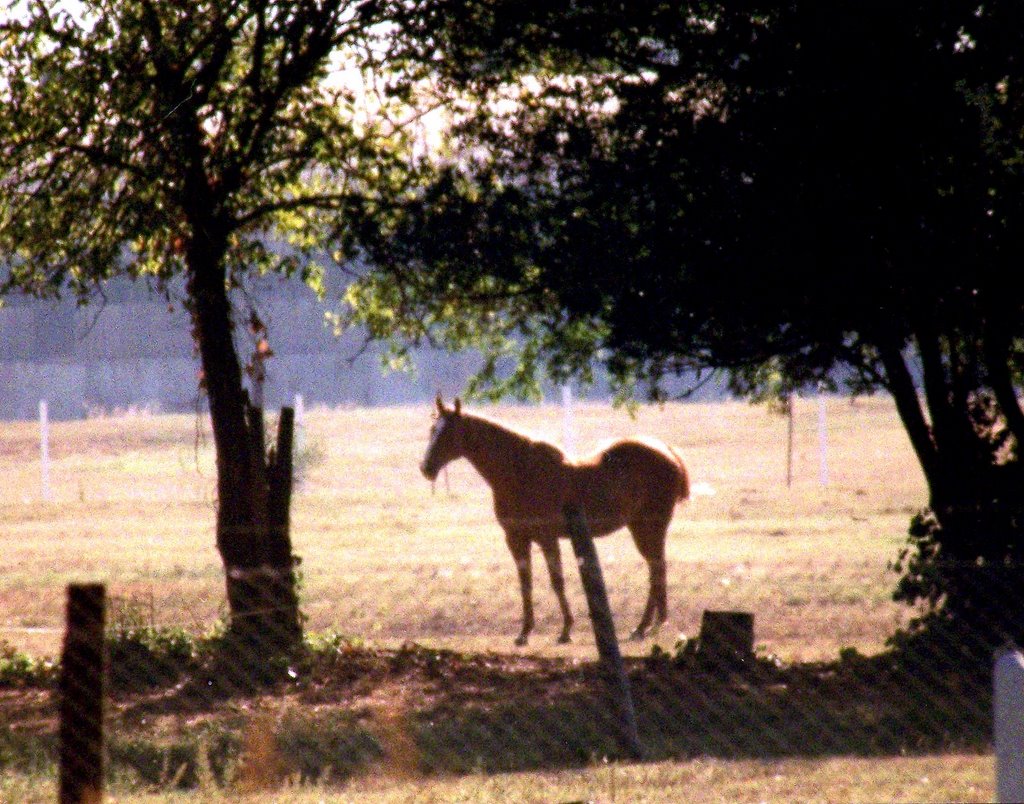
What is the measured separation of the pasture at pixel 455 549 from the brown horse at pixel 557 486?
62 cm

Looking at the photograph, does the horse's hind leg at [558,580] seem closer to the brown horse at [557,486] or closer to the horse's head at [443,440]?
the brown horse at [557,486]

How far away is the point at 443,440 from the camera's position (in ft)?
43.2

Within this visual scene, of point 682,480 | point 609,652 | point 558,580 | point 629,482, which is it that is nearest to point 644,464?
point 629,482

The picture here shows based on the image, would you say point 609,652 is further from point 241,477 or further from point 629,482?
point 629,482

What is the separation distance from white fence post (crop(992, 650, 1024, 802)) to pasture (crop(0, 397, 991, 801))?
265 centimetres

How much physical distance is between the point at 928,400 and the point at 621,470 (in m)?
4.22

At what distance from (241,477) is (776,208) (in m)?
4.92

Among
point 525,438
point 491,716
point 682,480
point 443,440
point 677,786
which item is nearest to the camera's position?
point 677,786

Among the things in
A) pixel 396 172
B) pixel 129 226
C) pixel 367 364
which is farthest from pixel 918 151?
pixel 367 364

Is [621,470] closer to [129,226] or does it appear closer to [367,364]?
[129,226]

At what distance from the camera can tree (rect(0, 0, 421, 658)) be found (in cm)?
954

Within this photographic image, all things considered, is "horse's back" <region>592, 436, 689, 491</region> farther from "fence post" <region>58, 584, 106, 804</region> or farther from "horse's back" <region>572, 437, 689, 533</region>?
"fence post" <region>58, 584, 106, 804</region>

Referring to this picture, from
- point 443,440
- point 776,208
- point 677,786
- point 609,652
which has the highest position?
point 776,208

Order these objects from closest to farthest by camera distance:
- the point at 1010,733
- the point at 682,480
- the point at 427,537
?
the point at 1010,733 < the point at 682,480 < the point at 427,537
